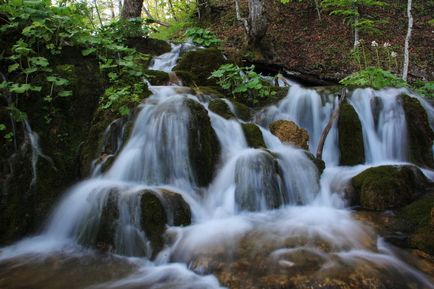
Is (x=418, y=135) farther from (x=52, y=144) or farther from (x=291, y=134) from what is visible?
(x=52, y=144)

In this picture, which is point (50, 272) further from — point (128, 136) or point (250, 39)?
point (250, 39)

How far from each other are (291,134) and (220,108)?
139cm

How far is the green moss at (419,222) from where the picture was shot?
3.73 meters

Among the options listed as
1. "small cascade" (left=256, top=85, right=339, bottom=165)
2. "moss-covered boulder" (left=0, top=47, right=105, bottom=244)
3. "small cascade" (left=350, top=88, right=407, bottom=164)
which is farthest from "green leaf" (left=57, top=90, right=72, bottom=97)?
"small cascade" (left=350, top=88, right=407, bottom=164)

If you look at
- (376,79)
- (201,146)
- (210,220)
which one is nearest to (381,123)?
(376,79)

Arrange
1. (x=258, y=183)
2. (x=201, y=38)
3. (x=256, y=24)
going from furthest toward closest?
(x=256, y=24), (x=201, y=38), (x=258, y=183)

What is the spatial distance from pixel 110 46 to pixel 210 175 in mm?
3139

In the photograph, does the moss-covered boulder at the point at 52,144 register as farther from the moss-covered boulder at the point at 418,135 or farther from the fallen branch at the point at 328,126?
the moss-covered boulder at the point at 418,135

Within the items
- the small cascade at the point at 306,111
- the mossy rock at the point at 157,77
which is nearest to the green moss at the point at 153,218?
the small cascade at the point at 306,111

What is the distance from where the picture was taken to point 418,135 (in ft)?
21.6

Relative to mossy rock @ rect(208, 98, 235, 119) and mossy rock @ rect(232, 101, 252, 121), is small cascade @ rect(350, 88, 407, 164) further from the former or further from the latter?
mossy rock @ rect(208, 98, 235, 119)

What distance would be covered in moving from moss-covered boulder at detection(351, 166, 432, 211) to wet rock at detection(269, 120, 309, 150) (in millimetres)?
1424

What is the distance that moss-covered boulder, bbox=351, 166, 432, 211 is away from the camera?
4680mm

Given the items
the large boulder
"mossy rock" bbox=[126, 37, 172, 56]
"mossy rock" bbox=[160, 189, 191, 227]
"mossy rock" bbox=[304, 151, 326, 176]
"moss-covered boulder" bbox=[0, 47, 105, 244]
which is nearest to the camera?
the large boulder
